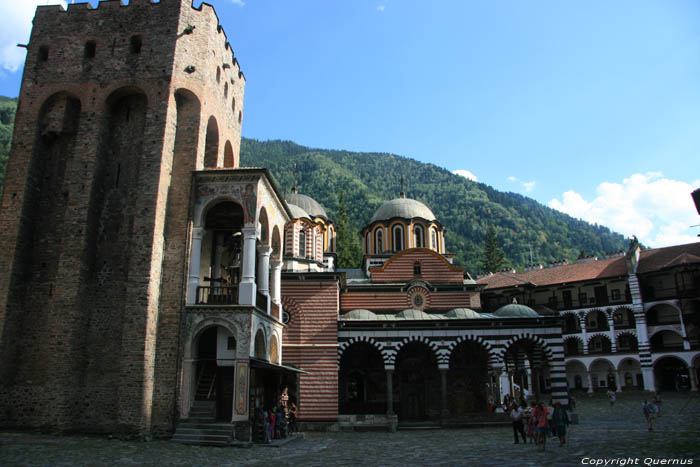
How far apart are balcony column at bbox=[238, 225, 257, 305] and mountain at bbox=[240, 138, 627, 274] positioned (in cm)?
7195

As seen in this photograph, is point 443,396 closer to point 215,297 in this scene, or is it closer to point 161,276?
point 215,297

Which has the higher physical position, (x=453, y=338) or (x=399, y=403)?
(x=453, y=338)

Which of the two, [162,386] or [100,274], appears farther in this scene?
[100,274]

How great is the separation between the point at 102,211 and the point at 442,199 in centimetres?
11490

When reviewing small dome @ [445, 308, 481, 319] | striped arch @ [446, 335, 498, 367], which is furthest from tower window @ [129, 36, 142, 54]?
striped arch @ [446, 335, 498, 367]

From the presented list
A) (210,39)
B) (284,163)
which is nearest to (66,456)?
(210,39)

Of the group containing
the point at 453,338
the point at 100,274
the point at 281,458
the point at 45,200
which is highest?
the point at 45,200

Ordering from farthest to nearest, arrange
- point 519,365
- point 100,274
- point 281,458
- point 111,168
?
point 519,365 → point 111,168 → point 100,274 → point 281,458

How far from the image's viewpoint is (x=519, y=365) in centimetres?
2756

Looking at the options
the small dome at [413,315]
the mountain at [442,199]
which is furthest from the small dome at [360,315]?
the mountain at [442,199]

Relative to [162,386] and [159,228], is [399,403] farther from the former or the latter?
[159,228]

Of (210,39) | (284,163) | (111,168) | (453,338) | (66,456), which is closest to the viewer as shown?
(66,456)

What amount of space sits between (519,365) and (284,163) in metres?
106

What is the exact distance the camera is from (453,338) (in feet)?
75.3
